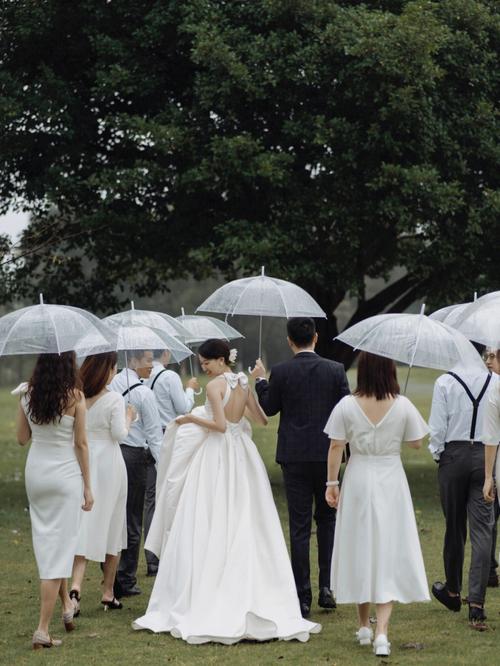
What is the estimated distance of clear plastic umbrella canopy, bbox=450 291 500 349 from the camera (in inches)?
339

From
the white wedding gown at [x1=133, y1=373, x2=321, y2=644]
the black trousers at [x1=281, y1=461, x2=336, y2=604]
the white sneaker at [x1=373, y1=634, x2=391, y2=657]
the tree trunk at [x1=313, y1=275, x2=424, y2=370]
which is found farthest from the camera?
the tree trunk at [x1=313, y1=275, x2=424, y2=370]

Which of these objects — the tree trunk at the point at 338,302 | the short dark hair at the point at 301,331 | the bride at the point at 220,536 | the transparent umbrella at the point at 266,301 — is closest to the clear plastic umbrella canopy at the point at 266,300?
the transparent umbrella at the point at 266,301

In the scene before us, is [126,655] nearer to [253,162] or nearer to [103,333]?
[103,333]

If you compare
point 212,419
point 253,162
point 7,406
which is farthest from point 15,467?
point 7,406

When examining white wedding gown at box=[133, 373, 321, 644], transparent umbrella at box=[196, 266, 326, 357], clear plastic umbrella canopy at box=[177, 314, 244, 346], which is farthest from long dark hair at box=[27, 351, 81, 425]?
clear plastic umbrella canopy at box=[177, 314, 244, 346]

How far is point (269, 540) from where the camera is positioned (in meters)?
8.92

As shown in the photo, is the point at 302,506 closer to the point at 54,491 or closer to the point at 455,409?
the point at 455,409

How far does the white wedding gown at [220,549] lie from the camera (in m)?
8.52

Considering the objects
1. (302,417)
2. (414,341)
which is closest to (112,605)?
(302,417)

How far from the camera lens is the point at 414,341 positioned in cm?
817

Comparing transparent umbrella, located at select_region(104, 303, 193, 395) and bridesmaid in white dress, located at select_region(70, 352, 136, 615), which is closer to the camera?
bridesmaid in white dress, located at select_region(70, 352, 136, 615)

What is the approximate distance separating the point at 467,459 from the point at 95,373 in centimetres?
303

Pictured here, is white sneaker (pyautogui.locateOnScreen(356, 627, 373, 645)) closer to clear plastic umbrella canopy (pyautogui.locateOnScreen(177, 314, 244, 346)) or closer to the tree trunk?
clear plastic umbrella canopy (pyautogui.locateOnScreen(177, 314, 244, 346))

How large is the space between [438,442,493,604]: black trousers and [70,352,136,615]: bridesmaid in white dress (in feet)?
8.65
